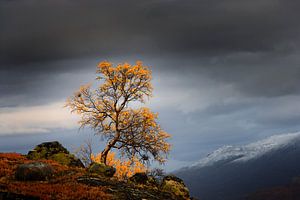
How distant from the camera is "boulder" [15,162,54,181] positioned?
35344 millimetres

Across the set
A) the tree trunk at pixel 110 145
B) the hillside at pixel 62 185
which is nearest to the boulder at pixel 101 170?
the hillside at pixel 62 185

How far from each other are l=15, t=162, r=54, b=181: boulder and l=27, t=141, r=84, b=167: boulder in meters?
10.4

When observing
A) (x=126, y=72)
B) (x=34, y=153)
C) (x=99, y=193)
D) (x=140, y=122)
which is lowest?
(x=99, y=193)

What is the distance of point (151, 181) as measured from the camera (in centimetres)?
4522

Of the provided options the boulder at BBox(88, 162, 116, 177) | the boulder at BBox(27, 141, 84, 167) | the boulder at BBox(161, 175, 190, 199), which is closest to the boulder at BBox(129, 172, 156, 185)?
the boulder at BBox(161, 175, 190, 199)

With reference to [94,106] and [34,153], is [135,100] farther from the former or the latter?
[34,153]

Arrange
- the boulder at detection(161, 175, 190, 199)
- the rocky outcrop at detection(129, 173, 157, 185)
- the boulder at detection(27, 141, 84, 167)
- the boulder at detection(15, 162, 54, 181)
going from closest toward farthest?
1. the boulder at detection(15, 162, 54, 181)
2. the rocky outcrop at detection(129, 173, 157, 185)
3. the boulder at detection(161, 175, 190, 199)
4. the boulder at detection(27, 141, 84, 167)

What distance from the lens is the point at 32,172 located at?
117 feet

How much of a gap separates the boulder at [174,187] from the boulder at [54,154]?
10.7 meters

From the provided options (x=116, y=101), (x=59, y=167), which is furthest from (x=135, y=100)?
(x=59, y=167)

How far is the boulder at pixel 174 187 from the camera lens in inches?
1746

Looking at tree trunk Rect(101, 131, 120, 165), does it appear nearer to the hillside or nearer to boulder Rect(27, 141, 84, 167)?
boulder Rect(27, 141, 84, 167)

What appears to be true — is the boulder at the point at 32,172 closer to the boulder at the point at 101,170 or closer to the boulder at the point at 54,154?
the boulder at the point at 101,170

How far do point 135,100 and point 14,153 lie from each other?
1770 cm
